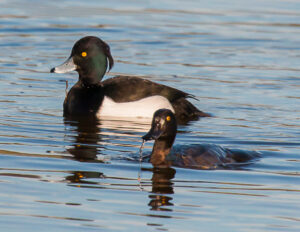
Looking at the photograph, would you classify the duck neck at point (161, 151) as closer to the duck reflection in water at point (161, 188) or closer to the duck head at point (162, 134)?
the duck head at point (162, 134)

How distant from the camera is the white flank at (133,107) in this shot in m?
11.7

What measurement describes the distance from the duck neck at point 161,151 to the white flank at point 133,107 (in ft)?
10.5

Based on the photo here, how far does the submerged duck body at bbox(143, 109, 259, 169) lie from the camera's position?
330 inches

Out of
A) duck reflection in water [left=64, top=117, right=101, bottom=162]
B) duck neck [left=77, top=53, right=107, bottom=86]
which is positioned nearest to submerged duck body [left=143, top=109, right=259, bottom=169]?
duck reflection in water [left=64, top=117, right=101, bottom=162]

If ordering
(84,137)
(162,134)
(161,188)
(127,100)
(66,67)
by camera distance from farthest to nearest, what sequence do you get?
(66,67), (127,100), (84,137), (162,134), (161,188)

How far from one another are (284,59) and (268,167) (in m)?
8.22

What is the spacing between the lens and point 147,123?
1153 cm

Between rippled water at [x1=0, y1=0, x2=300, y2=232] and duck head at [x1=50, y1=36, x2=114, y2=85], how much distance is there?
0.66m

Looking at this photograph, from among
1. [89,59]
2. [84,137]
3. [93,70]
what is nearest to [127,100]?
[93,70]

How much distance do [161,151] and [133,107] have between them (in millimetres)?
3293

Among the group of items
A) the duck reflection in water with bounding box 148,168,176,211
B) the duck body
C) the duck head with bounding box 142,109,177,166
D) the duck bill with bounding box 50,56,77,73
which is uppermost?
the duck bill with bounding box 50,56,77,73

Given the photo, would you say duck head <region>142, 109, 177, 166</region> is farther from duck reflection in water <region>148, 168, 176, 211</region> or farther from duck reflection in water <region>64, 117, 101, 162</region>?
duck reflection in water <region>64, 117, 101, 162</region>

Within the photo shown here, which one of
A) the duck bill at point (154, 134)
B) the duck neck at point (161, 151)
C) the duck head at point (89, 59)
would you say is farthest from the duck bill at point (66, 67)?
the duck bill at point (154, 134)

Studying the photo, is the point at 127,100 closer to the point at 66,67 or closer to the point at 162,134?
the point at 66,67
